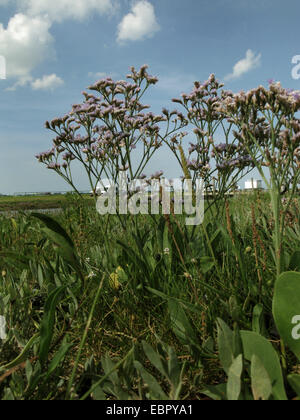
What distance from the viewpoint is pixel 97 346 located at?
1.73 metres

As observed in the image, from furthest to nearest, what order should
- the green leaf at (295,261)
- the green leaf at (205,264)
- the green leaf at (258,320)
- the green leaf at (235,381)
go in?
1. the green leaf at (205,264)
2. the green leaf at (295,261)
3. the green leaf at (258,320)
4. the green leaf at (235,381)

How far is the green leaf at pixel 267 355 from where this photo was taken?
124 cm

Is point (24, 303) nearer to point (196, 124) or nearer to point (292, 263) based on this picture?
point (292, 263)

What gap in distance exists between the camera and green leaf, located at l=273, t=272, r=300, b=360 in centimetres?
144

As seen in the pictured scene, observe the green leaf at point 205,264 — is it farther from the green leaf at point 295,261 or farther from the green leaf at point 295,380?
the green leaf at point 295,380

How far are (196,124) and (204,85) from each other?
Result: 39 centimetres

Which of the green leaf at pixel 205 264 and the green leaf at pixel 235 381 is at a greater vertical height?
the green leaf at pixel 205 264

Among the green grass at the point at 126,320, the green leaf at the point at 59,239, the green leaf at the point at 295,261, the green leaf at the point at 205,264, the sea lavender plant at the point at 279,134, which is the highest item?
the sea lavender plant at the point at 279,134

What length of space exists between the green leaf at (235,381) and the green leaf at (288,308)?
44 cm

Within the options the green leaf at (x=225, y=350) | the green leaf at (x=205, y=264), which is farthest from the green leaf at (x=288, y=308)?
the green leaf at (x=205, y=264)

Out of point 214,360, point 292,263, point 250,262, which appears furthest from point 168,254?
point 214,360

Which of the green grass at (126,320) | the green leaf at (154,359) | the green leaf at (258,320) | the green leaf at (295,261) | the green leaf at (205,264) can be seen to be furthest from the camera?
the green leaf at (205,264)

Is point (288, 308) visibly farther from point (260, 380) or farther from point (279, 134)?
point (279, 134)

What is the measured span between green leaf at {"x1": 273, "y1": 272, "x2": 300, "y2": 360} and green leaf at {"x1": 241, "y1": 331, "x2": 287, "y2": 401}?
24cm
